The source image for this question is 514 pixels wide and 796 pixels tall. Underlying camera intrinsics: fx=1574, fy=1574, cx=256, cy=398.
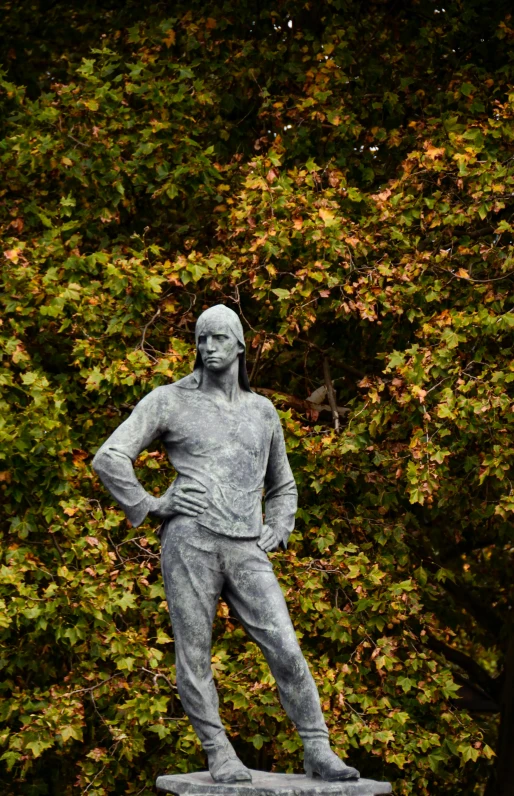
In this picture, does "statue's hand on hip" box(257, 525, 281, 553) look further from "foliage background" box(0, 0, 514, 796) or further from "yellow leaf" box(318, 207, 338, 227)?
"yellow leaf" box(318, 207, 338, 227)

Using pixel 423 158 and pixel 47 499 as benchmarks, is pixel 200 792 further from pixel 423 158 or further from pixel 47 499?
pixel 423 158

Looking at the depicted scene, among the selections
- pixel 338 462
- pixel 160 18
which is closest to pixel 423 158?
pixel 338 462

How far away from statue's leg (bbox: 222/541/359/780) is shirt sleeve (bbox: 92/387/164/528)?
1.44 feet

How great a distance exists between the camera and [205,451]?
690cm

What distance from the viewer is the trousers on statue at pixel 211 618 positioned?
6.76 metres

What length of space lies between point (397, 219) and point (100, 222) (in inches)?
104

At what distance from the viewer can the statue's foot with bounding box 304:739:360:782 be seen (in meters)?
6.56

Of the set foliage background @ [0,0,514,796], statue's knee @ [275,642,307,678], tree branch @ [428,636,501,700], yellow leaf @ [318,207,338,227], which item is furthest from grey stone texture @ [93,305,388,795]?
tree branch @ [428,636,501,700]

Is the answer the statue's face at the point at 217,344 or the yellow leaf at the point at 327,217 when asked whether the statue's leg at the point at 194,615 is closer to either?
the statue's face at the point at 217,344

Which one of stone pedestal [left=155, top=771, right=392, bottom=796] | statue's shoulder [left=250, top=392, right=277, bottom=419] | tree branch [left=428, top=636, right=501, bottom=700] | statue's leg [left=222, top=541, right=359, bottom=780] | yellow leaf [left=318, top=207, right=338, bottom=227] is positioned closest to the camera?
stone pedestal [left=155, top=771, right=392, bottom=796]

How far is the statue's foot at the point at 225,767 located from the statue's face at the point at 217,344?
5.43ft

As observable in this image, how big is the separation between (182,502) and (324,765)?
1.26 m

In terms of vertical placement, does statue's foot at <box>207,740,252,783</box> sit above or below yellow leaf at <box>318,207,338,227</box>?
below

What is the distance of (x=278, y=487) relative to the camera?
7312 mm
